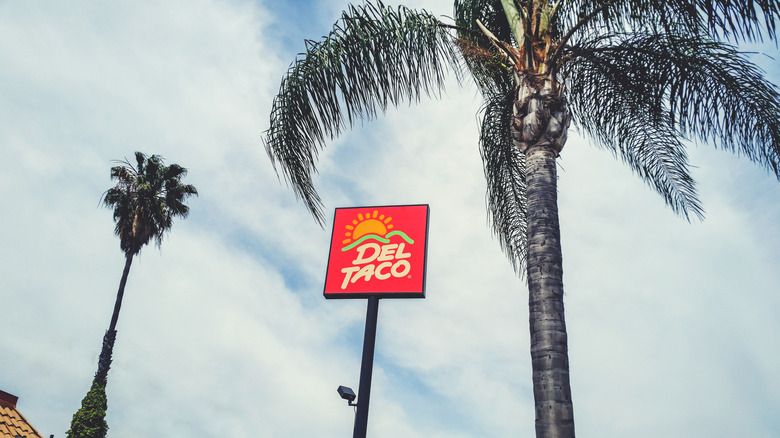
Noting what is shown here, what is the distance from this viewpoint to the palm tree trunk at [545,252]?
5.87m

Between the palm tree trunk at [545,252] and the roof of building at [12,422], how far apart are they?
21614mm

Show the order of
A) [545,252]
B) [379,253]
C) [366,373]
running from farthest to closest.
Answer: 1. [379,253]
2. [366,373]
3. [545,252]

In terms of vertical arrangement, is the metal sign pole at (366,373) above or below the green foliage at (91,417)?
below

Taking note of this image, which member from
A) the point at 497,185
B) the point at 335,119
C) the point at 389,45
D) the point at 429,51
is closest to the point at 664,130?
the point at 497,185

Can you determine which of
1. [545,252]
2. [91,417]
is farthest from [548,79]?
[91,417]

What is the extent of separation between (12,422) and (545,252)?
23.4 m

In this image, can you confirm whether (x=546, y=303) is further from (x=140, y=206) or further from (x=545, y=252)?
(x=140, y=206)

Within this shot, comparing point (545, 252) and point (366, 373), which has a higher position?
point (545, 252)

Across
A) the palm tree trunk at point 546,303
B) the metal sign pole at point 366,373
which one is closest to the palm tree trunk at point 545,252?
the palm tree trunk at point 546,303

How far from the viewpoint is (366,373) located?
8312 mm

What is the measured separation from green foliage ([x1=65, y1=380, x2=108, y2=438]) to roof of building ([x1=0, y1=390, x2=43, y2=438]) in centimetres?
178

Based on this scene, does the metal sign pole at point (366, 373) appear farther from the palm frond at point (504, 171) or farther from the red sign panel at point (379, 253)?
the palm frond at point (504, 171)

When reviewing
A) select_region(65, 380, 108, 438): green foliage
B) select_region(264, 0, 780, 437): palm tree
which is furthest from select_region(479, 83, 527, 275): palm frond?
select_region(65, 380, 108, 438): green foliage

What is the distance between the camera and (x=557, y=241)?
6871 millimetres
